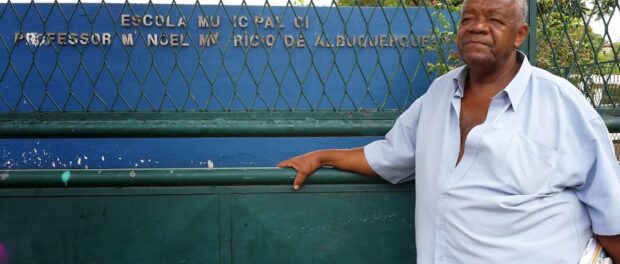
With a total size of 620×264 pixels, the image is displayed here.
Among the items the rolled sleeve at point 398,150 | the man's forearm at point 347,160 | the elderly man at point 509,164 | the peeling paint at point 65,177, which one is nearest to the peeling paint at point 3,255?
the peeling paint at point 65,177

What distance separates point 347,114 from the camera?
2.28m

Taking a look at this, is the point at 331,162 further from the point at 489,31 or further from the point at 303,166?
the point at 489,31

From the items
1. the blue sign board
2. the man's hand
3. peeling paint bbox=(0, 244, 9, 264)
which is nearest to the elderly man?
the man's hand

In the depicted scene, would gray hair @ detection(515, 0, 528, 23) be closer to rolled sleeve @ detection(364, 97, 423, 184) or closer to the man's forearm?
rolled sleeve @ detection(364, 97, 423, 184)

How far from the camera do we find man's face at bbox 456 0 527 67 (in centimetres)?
175

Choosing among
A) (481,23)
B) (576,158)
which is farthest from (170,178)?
(576,158)

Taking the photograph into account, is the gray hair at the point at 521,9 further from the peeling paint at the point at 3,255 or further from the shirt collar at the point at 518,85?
the peeling paint at the point at 3,255

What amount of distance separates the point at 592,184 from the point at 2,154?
268 inches

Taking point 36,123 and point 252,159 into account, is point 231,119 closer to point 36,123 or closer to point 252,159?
point 36,123

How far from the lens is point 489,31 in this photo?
1.74m

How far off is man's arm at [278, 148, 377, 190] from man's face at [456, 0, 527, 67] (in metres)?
0.51

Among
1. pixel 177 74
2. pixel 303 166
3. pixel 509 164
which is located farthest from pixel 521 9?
→ pixel 177 74

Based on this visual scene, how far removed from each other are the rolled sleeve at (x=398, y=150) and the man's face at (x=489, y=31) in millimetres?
266

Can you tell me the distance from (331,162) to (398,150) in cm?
25
